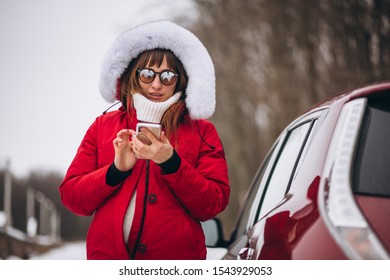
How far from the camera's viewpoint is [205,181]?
2674 millimetres

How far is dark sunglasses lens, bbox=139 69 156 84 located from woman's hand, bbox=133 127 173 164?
1.13 feet

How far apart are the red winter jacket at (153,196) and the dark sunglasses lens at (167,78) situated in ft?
0.61

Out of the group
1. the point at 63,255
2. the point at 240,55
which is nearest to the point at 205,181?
the point at 63,255

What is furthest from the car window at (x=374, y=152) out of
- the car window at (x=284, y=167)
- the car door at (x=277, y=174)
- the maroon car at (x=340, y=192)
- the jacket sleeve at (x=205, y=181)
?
the jacket sleeve at (x=205, y=181)

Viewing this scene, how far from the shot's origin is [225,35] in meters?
18.0

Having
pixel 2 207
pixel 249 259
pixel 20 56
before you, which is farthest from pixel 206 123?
pixel 2 207

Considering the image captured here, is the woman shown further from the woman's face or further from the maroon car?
the maroon car

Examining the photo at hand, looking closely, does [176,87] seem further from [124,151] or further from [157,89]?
[124,151]

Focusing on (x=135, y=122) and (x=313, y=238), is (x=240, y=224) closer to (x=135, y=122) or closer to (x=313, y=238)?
(x=135, y=122)

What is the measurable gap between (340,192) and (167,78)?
109cm

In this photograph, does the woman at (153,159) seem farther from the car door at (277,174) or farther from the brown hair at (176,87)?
the car door at (277,174)

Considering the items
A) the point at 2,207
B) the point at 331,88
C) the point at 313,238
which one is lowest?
the point at 2,207

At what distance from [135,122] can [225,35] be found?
15.4 metres

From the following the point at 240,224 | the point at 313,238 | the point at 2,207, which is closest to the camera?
the point at 313,238
